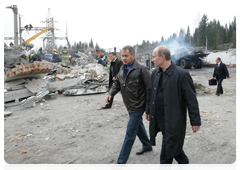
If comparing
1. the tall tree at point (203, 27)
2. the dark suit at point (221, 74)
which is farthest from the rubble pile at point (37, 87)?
the tall tree at point (203, 27)

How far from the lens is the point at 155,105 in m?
2.40

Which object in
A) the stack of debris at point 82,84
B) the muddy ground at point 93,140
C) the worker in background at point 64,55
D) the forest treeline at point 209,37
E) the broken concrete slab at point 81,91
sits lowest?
the muddy ground at point 93,140

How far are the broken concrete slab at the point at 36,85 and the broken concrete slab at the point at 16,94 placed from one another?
0.65 feet

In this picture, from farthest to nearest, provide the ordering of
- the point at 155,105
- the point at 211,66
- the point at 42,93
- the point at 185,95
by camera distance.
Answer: the point at 211,66
the point at 42,93
the point at 155,105
the point at 185,95

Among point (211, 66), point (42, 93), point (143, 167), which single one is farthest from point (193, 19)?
point (143, 167)

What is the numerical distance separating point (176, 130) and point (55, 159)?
2.34m

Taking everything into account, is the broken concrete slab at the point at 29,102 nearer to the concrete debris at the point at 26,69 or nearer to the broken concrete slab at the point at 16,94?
the broken concrete slab at the point at 16,94

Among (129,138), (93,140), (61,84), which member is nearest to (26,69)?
(61,84)

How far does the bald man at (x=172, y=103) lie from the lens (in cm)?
218

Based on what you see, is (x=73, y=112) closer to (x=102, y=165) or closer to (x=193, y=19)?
(x=102, y=165)

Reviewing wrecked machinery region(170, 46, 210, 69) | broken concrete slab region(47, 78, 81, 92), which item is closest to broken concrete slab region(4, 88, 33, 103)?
broken concrete slab region(47, 78, 81, 92)

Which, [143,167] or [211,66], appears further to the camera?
[211,66]

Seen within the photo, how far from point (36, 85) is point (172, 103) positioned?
8.58 m

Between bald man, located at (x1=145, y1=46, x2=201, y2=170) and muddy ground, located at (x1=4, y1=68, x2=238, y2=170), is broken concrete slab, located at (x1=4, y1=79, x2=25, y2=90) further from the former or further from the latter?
bald man, located at (x1=145, y1=46, x2=201, y2=170)
